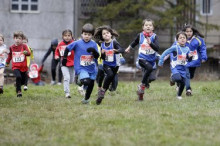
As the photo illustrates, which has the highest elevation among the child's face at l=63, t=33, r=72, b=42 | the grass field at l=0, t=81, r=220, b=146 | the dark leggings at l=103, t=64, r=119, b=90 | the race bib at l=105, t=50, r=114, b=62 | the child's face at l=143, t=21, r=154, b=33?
the child's face at l=143, t=21, r=154, b=33

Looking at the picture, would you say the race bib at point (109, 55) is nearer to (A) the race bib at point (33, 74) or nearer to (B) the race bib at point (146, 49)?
(B) the race bib at point (146, 49)

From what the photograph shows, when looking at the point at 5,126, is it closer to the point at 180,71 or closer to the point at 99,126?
the point at 99,126

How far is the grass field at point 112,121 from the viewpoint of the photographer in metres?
8.19

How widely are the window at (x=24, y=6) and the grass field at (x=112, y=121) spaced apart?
538 inches

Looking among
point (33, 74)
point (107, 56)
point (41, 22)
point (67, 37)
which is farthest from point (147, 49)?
point (41, 22)

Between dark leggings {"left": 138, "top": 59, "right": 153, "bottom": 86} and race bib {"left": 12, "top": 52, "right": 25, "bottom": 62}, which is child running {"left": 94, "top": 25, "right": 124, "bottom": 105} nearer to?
dark leggings {"left": 138, "top": 59, "right": 153, "bottom": 86}

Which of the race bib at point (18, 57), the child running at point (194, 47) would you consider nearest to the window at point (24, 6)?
the race bib at point (18, 57)

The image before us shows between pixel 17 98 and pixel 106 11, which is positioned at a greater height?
pixel 106 11

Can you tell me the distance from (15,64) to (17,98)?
114 centimetres

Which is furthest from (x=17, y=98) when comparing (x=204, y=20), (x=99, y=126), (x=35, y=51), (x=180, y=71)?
(x=204, y=20)

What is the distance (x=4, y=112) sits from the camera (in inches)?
437

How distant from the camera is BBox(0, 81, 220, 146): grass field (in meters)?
8.19

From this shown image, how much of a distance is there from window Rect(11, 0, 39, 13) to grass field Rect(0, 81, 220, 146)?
1367cm

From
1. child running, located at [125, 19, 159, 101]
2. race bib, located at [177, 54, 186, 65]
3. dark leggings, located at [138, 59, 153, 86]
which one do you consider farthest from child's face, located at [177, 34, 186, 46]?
dark leggings, located at [138, 59, 153, 86]
